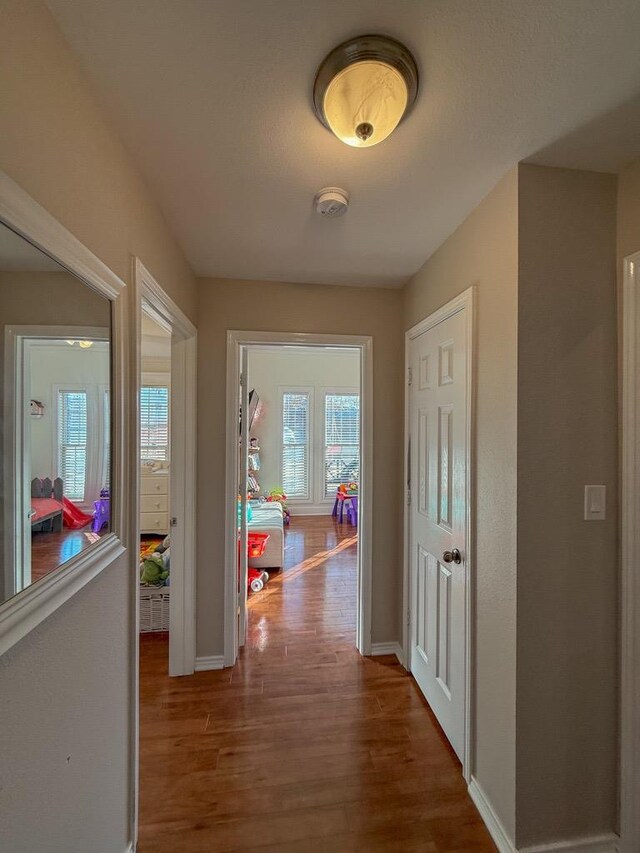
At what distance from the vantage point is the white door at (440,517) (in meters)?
1.60

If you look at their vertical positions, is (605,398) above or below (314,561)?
above

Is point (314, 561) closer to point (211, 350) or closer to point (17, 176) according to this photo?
point (211, 350)

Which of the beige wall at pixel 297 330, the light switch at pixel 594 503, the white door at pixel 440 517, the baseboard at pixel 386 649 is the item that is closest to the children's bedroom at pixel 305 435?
the baseboard at pixel 386 649

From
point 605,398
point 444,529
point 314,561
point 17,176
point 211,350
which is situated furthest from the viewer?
point 314,561

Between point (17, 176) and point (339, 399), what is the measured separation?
5635mm

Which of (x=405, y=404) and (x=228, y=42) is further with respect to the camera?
(x=405, y=404)

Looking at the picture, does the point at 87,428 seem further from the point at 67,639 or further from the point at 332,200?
the point at 332,200

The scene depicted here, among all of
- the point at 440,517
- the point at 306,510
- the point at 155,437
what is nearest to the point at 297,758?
the point at 440,517

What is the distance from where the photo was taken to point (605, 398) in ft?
4.18

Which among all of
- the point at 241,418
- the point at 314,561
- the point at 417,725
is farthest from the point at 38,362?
the point at 314,561

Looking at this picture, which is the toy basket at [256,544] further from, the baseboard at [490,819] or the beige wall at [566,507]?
the beige wall at [566,507]

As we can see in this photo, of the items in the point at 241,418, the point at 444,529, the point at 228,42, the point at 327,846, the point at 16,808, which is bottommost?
the point at 327,846

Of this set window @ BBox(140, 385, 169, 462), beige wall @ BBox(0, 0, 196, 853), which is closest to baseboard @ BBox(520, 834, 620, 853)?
beige wall @ BBox(0, 0, 196, 853)

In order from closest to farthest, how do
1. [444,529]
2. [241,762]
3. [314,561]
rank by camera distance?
1. [241,762]
2. [444,529]
3. [314,561]
